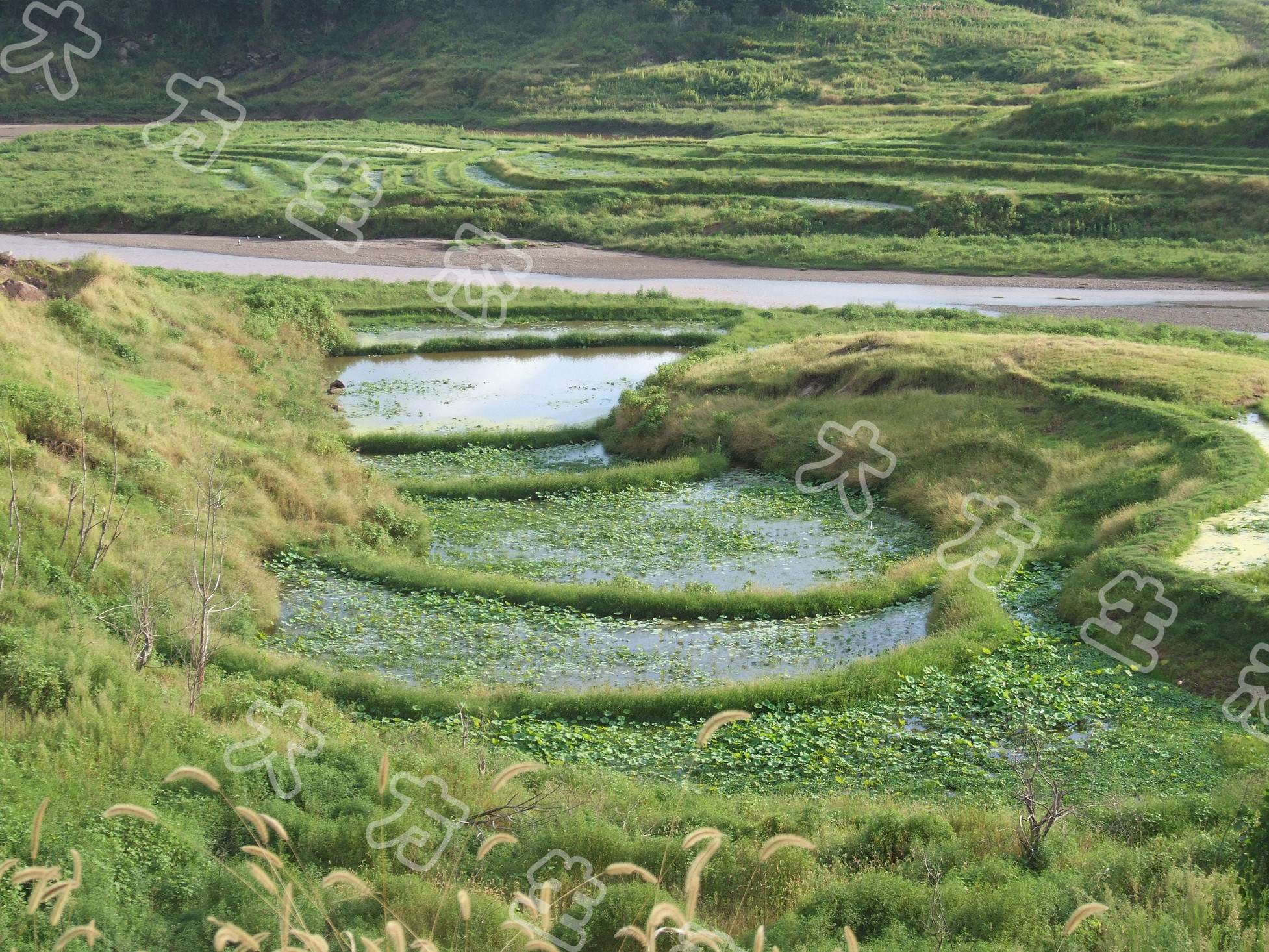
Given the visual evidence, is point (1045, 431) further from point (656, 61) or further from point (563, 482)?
point (656, 61)

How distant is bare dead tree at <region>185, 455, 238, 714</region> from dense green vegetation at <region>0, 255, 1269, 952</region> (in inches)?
11.7

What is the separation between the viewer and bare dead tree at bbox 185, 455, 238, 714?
397 inches

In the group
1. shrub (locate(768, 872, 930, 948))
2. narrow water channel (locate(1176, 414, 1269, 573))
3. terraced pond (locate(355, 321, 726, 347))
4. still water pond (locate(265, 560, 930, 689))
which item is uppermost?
terraced pond (locate(355, 321, 726, 347))

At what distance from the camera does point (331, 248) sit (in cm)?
4300

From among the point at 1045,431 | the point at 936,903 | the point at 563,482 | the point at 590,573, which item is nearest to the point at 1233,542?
the point at 1045,431

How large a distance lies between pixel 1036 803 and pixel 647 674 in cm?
521

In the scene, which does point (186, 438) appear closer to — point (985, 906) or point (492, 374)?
point (492, 374)

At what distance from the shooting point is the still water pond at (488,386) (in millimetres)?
24844

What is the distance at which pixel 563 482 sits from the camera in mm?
20453

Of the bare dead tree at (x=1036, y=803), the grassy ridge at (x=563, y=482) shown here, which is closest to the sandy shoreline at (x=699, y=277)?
the grassy ridge at (x=563, y=482)

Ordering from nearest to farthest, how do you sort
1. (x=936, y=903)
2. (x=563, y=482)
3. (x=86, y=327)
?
(x=936, y=903), (x=563, y=482), (x=86, y=327)

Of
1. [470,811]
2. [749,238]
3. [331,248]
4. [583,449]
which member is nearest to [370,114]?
[331,248]

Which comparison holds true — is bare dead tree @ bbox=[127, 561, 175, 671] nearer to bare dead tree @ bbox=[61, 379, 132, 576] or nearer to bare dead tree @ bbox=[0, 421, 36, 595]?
bare dead tree @ bbox=[61, 379, 132, 576]

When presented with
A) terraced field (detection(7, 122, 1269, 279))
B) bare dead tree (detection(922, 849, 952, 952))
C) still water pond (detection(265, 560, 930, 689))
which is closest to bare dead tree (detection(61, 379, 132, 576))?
still water pond (detection(265, 560, 930, 689))
